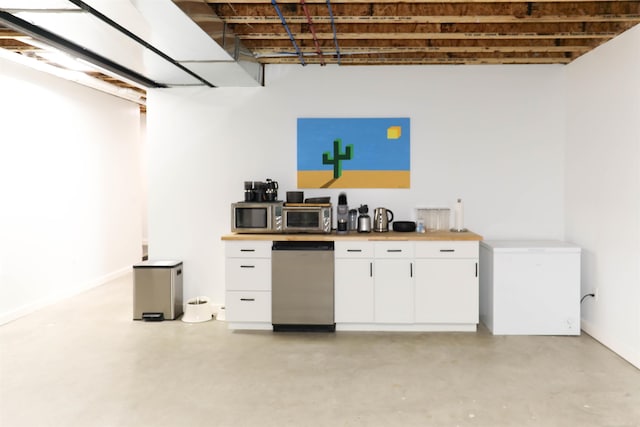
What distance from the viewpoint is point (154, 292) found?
5.09 meters

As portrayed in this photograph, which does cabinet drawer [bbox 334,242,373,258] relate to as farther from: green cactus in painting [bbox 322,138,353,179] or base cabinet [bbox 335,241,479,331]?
green cactus in painting [bbox 322,138,353,179]

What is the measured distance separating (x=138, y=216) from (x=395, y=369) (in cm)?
571

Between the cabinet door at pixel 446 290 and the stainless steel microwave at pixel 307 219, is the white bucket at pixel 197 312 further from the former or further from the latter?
the cabinet door at pixel 446 290

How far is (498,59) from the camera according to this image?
5.03 metres

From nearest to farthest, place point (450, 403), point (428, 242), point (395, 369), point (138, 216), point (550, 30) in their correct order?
1. point (450, 403)
2. point (395, 369)
3. point (550, 30)
4. point (428, 242)
5. point (138, 216)

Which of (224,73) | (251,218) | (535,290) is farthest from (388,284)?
(224,73)

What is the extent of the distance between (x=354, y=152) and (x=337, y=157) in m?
0.20

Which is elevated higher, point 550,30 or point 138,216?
point 550,30

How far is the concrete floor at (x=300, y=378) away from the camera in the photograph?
3.01 metres

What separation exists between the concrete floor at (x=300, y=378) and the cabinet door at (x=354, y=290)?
0.66ft

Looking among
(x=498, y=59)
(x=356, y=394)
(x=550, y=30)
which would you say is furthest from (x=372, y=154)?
(x=356, y=394)

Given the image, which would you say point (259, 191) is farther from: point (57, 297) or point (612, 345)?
point (612, 345)

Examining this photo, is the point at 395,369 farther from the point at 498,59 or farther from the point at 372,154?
the point at 498,59

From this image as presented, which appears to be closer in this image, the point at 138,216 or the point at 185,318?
the point at 185,318
